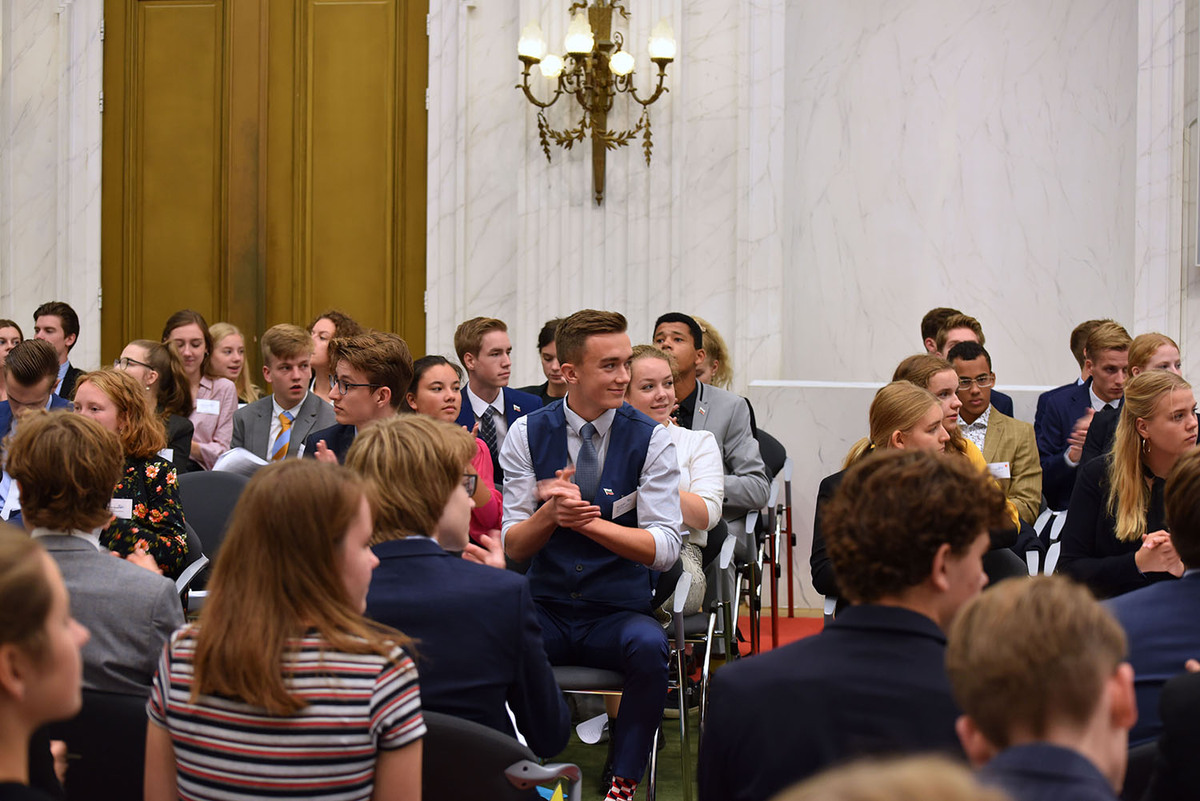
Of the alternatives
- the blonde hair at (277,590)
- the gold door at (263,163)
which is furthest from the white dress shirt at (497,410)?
the blonde hair at (277,590)

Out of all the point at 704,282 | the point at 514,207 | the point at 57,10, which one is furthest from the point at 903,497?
the point at 57,10

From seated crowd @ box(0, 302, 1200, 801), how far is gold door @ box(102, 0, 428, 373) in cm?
219

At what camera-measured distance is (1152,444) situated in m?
3.67

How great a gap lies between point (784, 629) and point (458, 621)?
4.03 m

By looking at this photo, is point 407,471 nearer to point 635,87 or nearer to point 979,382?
point 979,382

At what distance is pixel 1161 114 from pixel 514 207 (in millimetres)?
3496

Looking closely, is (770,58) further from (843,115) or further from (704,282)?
(704,282)

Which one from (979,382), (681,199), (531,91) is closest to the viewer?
(979,382)

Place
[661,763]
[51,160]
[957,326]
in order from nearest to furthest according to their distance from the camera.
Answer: [661,763]
[957,326]
[51,160]

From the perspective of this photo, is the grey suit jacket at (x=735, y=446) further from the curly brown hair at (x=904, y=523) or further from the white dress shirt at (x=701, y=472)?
the curly brown hair at (x=904, y=523)

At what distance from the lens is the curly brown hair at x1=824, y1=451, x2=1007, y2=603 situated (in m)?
1.84

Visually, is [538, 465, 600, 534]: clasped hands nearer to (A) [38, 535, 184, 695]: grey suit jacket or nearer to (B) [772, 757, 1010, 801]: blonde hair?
(A) [38, 535, 184, 695]: grey suit jacket

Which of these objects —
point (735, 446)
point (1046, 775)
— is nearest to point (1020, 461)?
point (735, 446)

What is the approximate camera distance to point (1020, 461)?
16.9ft
